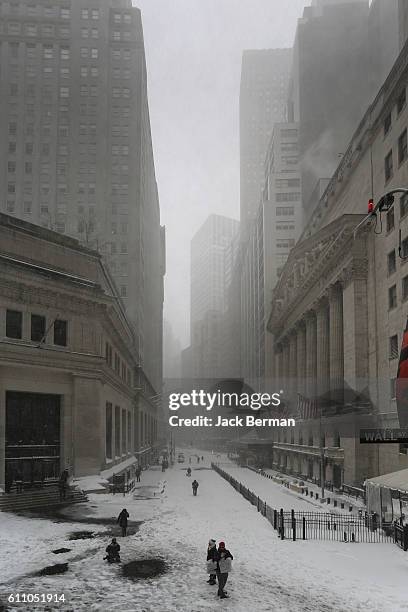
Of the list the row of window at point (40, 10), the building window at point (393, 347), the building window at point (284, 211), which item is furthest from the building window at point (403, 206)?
the row of window at point (40, 10)

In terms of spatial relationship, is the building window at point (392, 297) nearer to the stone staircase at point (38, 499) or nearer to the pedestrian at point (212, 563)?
the stone staircase at point (38, 499)

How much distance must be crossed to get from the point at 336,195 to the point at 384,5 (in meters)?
79.4

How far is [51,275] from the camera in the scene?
4316 centimetres

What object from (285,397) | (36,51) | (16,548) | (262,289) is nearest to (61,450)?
(16,548)

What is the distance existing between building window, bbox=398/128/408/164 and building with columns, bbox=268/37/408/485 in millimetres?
69

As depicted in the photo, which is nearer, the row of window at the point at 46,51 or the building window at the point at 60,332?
the building window at the point at 60,332

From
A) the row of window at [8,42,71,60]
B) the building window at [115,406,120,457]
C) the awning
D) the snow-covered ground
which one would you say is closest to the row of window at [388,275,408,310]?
the awning

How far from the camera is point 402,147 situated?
44781 millimetres

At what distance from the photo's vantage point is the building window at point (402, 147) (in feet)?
145

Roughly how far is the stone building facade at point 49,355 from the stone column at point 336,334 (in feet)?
72.0

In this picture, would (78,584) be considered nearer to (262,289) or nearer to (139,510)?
(139,510)

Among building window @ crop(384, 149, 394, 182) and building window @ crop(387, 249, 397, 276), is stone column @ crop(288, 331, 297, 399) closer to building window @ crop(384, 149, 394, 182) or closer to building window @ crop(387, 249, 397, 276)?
building window @ crop(387, 249, 397, 276)

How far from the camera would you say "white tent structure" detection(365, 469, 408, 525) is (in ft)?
97.7

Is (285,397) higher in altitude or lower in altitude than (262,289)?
lower
